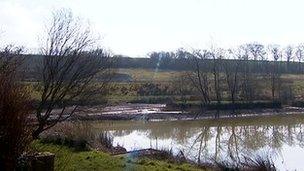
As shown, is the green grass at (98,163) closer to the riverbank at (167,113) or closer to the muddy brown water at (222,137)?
the muddy brown water at (222,137)

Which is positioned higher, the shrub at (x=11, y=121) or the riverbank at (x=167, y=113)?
the shrub at (x=11, y=121)

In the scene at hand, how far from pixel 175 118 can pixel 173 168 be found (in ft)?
111

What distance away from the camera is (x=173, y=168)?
571 inches

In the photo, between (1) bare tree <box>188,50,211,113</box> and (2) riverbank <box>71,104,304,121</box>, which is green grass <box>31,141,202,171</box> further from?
(1) bare tree <box>188,50,211,113</box>

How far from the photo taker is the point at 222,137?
35844 mm

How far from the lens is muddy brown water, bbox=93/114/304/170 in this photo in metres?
25.8

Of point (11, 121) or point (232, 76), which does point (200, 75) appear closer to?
point (232, 76)

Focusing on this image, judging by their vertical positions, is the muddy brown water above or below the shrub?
below

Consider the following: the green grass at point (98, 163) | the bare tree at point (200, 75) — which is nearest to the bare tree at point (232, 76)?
the bare tree at point (200, 75)

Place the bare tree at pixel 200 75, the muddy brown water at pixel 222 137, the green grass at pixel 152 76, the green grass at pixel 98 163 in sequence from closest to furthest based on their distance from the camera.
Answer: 1. the green grass at pixel 98 163
2. the muddy brown water at pixel 222 137
3. the bare tree at pixel 200 75
4. the green grass at pixel 152 76

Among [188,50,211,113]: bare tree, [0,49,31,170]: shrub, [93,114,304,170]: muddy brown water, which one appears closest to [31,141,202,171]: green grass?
[0,49,31,170]: shrub

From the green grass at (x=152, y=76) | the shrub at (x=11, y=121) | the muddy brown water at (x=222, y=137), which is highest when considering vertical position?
the shrub at (x=11, y=121)

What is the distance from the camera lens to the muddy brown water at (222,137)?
25.8 meters

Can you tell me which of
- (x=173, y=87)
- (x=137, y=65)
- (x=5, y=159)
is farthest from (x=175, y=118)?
(x=137, y=65)
